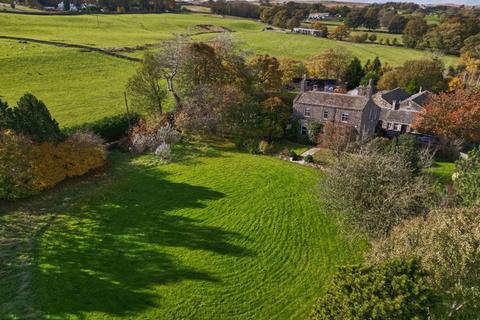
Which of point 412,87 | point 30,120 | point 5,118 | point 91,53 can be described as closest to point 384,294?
point 30,120

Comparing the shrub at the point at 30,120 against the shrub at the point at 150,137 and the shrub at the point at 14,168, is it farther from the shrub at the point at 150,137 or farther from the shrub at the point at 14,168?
the shrub at the point at 150,137

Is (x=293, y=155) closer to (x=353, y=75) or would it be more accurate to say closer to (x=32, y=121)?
(x=32, y=121)

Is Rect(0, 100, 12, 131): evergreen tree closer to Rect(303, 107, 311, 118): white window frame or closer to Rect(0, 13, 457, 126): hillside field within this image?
Rect(0, 13, 457, 126): hillside field

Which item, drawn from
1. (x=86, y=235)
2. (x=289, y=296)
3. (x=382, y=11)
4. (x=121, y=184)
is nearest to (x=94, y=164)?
(x=121, y=184)

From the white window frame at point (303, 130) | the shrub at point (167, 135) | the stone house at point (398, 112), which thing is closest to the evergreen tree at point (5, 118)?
the shrub at point (167, 135)

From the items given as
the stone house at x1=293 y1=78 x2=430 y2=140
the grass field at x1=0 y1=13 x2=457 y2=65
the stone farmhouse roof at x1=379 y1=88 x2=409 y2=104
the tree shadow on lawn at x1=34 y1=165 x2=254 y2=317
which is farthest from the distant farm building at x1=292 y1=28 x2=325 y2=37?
the tree shadow on lawn at x1=34 y1=165 x2=254 y2=317

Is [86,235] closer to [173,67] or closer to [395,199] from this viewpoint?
[395,199]
